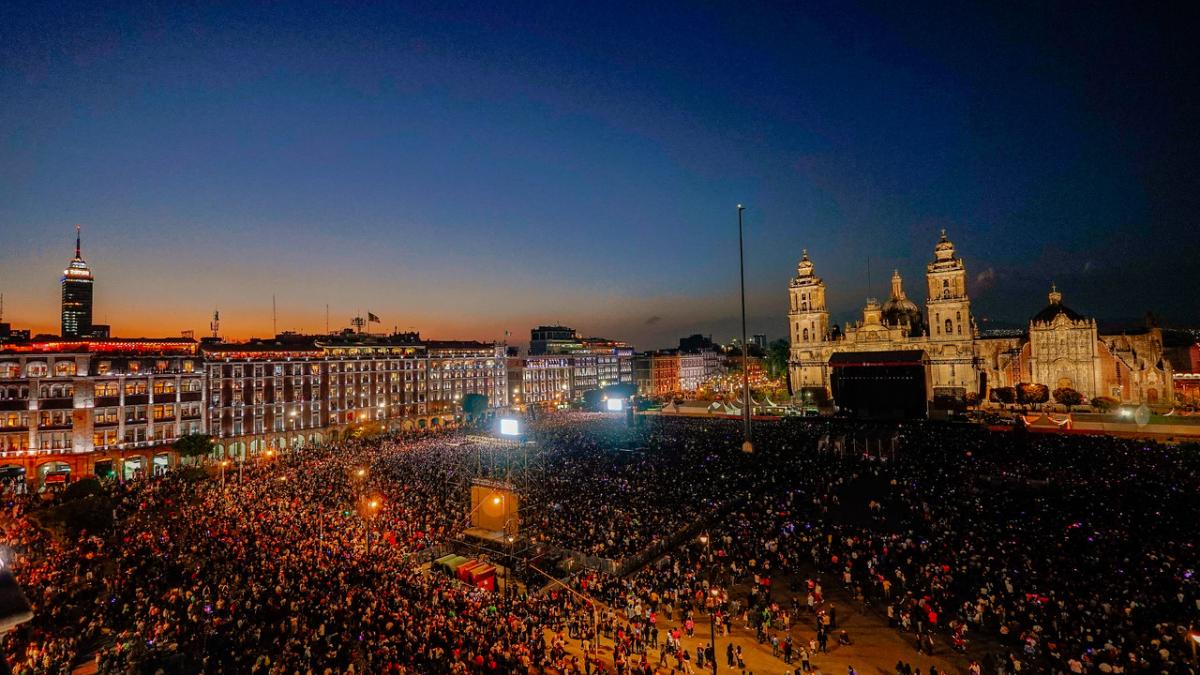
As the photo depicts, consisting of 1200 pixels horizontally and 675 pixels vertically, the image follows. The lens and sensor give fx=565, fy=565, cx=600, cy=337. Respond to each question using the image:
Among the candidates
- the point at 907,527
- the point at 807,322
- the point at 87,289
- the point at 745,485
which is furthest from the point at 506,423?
the point at 87,289

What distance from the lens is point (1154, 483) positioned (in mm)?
30562

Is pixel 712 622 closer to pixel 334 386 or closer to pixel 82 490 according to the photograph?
pixel 82 490

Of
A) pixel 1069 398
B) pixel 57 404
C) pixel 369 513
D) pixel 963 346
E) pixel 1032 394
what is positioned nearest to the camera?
pixel 369 513

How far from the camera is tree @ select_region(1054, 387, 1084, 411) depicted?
70.6 meters

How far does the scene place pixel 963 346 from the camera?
8112 cm

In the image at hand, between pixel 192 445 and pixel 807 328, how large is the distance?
8465 centimetres

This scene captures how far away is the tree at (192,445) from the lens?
52688 millimetres

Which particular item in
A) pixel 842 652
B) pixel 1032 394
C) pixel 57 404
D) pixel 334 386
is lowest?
pixel 842 652

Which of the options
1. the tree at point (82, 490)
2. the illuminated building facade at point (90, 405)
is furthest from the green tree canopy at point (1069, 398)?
the illuminated building facade at point (90, 405)

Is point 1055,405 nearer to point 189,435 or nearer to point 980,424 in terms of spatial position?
point 980,424

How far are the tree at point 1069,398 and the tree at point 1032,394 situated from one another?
5.09 feet

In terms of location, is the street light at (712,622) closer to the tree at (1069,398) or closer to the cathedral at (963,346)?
the cathedral at (963,346)

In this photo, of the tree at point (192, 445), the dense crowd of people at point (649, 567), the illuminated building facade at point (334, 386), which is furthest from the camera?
the illuminated building facade at point (334, 386)

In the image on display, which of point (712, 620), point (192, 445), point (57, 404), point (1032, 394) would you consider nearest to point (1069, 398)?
point (1032, 394)
